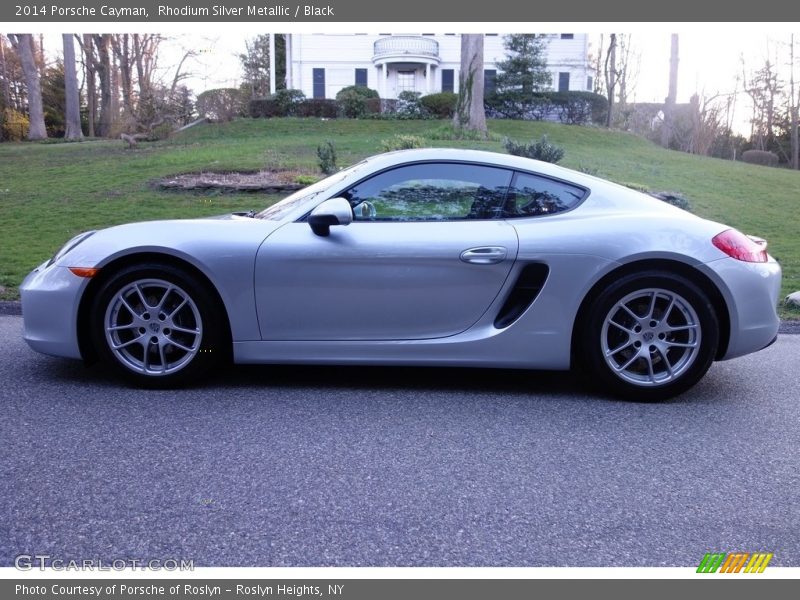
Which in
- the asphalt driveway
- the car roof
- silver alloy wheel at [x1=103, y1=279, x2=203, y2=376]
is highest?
the car roof

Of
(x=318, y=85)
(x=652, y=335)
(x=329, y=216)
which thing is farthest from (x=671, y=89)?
(x=329, y=216)

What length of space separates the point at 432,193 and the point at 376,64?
3546cm

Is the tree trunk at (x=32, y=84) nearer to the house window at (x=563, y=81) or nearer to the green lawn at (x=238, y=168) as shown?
the green lawn at (x=238, y=168)

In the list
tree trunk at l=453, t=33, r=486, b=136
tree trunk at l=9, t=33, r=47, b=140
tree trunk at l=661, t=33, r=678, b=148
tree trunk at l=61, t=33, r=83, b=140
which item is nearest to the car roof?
tree trunk at l=453, t=33, r=486, b=136

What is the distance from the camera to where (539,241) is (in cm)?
416

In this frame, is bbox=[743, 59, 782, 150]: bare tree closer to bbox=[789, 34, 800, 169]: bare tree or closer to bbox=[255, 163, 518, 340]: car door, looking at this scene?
bbox=[789, 34, 800, 169]: bare tree

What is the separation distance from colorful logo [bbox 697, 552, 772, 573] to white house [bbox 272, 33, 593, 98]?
36.9 metres

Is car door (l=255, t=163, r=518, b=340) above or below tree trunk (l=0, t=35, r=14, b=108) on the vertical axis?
below

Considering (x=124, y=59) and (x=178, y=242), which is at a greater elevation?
(x=124, y=59)

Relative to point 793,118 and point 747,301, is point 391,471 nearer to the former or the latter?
point 747,301

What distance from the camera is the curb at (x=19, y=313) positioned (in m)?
6.53

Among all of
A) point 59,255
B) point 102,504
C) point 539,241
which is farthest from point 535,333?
point 59,255

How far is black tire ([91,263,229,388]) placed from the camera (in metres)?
4.23

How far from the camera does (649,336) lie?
13.7 feet
